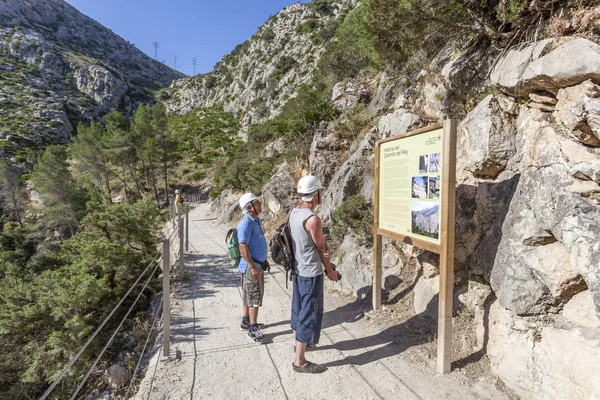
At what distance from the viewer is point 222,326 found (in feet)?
14.4

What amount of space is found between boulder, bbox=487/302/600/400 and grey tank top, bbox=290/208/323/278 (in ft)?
6.43

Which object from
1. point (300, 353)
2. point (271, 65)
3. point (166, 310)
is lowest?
point (300, 353)

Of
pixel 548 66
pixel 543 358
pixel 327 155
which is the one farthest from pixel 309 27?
pixel 543 358

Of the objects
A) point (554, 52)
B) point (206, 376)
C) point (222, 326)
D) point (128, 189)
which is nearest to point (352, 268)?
point (222, 326)

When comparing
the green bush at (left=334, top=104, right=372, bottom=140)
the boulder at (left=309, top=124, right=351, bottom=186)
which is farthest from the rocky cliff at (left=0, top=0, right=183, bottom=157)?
the green bush at (left=334, top=104, right=372, bottom=140)

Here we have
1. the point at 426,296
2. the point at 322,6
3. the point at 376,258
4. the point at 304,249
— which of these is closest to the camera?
the point at 304,249

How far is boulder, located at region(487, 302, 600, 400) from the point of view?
2166 mm

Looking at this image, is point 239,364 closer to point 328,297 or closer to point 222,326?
point 222,326

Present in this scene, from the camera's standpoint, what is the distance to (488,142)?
3.59 metres

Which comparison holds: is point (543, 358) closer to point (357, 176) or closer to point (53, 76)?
point (357, 176)

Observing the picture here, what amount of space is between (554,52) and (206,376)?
5.11 meters

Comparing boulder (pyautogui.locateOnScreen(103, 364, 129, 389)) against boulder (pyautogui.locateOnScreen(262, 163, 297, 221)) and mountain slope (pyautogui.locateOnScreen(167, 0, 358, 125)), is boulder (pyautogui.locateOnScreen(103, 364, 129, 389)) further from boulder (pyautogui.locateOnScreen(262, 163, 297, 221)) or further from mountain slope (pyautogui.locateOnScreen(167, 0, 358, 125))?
mountain slope (pyautogui.locateOnScreen(167, 0, 358, 125))

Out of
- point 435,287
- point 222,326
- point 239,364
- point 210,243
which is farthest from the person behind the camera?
point 210,243

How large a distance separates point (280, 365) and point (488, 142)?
3711mm
